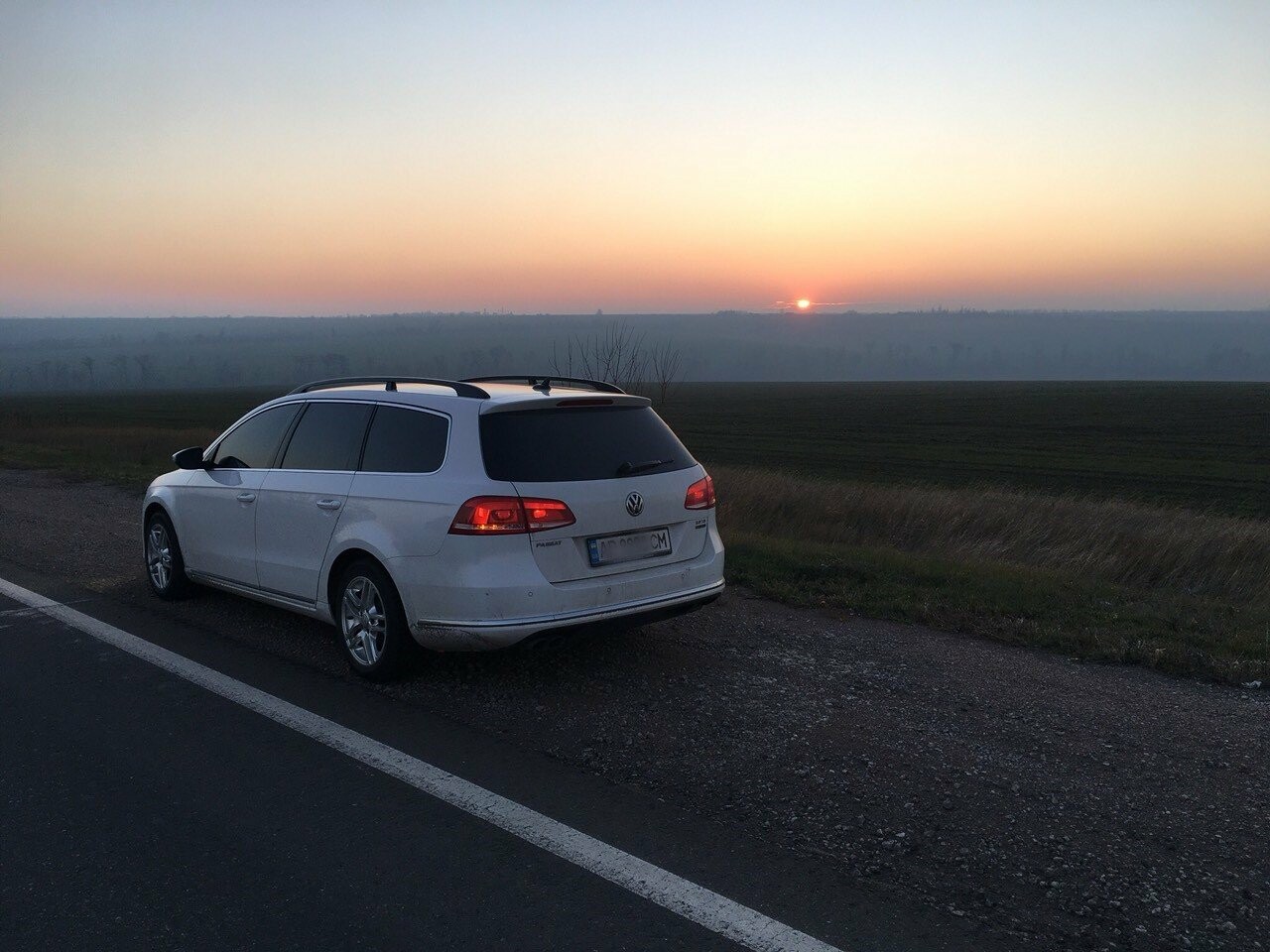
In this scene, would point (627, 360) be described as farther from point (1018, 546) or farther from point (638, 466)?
point (638, 466)

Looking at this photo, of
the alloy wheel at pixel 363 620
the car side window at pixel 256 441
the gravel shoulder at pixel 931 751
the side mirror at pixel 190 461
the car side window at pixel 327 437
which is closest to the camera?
the gravel shoulder at pixel 931 751

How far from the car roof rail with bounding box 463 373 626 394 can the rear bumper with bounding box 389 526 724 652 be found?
4.11 ft

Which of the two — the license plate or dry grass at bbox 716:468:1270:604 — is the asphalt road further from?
dry grass at bbox 716:468:1270:604

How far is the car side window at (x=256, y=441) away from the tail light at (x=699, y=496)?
2.74m

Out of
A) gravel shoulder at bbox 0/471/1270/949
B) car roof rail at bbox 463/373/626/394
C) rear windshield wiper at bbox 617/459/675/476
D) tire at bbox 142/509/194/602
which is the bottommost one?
gravel shoulder at bbox 0/471/1270/949

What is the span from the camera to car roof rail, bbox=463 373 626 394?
20.8 feet

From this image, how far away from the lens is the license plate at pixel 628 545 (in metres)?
5.45

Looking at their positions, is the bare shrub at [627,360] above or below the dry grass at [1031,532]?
above

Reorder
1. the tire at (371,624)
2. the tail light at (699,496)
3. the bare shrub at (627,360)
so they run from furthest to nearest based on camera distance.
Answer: the bare shrub at (627,360), the tail light at (699,496), the tire at (371,624)

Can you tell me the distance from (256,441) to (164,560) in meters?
1.49

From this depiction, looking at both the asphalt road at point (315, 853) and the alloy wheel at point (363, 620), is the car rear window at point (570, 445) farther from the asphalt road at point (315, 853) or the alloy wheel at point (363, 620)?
the asphalt road at point (315, 853)

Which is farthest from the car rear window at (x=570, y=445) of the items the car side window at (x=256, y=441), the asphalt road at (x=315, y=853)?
the car side window at (x=256, y=441)

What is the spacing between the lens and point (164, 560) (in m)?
7.74

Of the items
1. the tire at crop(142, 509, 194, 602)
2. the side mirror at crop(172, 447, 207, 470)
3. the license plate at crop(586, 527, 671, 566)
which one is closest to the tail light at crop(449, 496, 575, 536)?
the license plate at crop(586, 527, 671, 566)
